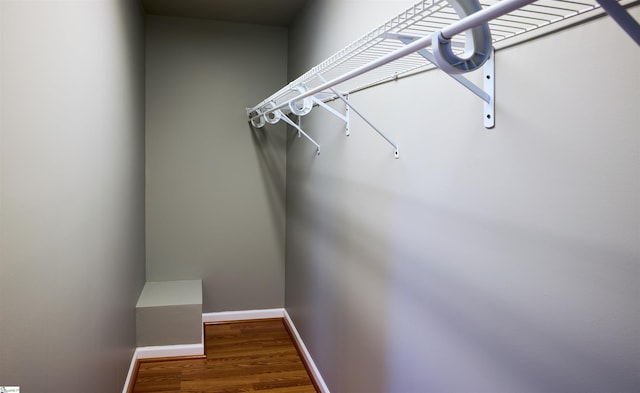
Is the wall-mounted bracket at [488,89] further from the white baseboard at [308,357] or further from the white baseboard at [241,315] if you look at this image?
the white baseboard at [241,315]

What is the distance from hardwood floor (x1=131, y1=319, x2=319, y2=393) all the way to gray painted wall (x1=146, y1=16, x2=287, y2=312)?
431 mm

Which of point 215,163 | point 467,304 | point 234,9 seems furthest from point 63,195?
point 234,9

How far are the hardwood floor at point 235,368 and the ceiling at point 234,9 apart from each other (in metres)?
2.48

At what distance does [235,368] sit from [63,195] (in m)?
1.85

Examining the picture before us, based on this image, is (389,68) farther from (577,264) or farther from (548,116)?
(577,264)

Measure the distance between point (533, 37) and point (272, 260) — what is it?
3.01 m

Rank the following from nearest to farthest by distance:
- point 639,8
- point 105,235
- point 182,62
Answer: point 639,8, point 105,235, point 182,62

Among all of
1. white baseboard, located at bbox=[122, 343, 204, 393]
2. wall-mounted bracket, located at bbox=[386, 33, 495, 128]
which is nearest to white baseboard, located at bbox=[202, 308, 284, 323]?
white baseboard, located at bbox=[122, 343, 204, 393]

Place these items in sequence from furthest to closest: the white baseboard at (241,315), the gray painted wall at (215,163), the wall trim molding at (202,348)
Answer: the white baseboard at (241,315) < the gray painted wall at (215,163) < the wall trim molding at (202,348)

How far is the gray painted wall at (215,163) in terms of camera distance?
10.8 ft

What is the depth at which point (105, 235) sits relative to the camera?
1897 millimetres

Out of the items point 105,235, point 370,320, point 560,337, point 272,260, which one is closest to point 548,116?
point 560,337

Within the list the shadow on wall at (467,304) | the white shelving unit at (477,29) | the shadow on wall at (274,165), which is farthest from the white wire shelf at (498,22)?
the shadow on wall at (274,165)

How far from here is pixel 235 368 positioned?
2.76m
